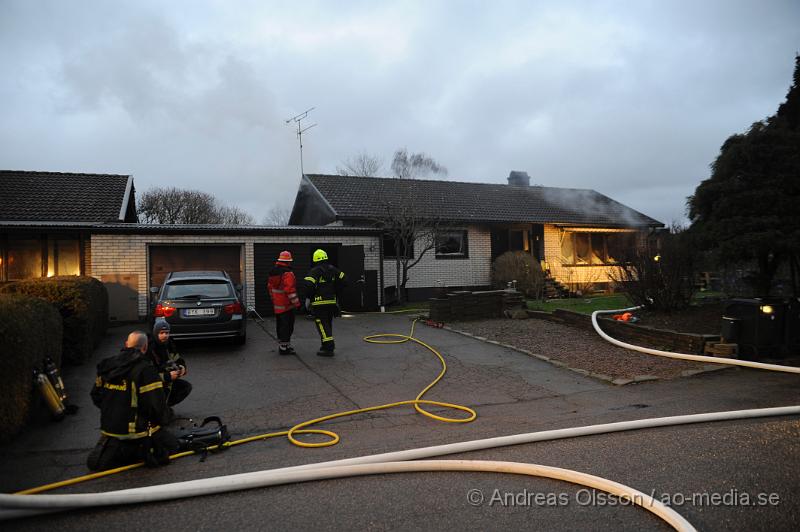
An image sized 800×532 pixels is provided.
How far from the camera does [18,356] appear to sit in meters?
4.82

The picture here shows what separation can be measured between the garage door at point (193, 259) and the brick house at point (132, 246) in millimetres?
26

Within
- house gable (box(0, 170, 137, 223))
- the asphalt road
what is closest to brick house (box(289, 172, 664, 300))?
house gable (box(0, 170, 137, 223))

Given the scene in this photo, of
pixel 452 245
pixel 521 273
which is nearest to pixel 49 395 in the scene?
pixel 521 273

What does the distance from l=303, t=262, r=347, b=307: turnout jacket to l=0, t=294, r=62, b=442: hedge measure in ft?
12.8

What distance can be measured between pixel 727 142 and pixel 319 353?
9.20 meters

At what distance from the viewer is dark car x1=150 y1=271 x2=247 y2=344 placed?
356 inches

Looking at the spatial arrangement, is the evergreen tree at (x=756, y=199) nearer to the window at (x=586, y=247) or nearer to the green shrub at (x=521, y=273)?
the green shrub at (x=521, y=273)

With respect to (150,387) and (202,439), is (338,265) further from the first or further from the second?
(150,387)

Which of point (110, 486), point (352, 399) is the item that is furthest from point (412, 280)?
point (110, 486)

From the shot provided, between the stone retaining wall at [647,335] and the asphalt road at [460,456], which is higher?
the stone retaining wall at [647,335]

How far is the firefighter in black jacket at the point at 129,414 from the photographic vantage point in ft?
13.7

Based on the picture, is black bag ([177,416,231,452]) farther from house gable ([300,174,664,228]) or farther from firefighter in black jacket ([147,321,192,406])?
house gable ([300,174,664,228])

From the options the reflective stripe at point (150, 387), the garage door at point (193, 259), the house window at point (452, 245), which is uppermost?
the house window at point (452, 245)

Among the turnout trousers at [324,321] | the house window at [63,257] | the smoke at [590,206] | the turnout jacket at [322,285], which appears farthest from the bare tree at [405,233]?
the house window at [63,257]
